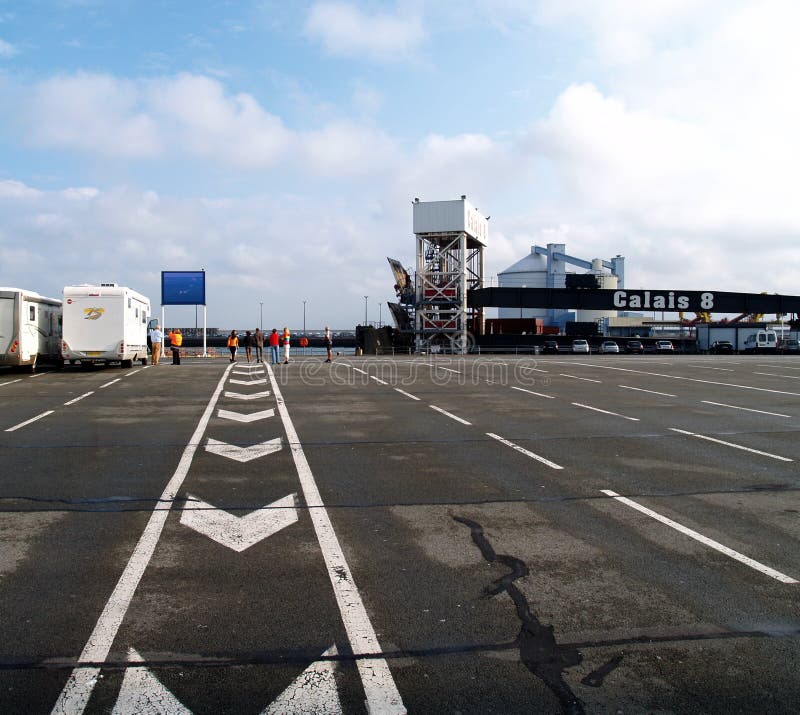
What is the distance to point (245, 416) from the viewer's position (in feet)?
48.5

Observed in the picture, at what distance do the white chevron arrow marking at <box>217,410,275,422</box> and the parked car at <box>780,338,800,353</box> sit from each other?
56.8 m

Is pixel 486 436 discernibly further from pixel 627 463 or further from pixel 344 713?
pixel 344 713

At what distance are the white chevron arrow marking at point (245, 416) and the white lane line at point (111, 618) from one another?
5982 millimetres

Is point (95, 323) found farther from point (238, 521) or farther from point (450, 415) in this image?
point (238, 521)

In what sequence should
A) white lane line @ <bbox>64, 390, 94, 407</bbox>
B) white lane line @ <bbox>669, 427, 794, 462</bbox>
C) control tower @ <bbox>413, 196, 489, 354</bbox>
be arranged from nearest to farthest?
white lane line @ <bbox>669, 427, 794, 462</bbox>
white lane line @ <bbox>64, 390, 94, 407</bbox>
control tower @ <bbox>413, 196, 489, 354</bbox>

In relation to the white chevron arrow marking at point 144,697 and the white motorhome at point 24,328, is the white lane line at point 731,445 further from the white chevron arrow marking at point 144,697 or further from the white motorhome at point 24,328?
the white motorhome at point 24,328

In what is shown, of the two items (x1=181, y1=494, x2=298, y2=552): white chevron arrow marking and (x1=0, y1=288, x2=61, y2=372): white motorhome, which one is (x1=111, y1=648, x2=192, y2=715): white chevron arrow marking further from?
(x1=0, y1=288, x2=61, y2=372): white motorhome

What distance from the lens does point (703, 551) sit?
6.09 meters

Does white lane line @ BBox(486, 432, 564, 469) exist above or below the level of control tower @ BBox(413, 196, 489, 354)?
below

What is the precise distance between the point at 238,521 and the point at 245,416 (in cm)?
807

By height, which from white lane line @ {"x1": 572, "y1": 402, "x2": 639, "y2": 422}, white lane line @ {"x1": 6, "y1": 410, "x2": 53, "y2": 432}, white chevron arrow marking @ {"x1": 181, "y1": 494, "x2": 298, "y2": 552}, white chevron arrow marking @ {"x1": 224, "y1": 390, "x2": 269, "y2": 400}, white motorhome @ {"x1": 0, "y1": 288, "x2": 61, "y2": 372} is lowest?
white chevron arrow marking @ {"x1": 181, "y1": 494, "x2": 298, "y2": 552}

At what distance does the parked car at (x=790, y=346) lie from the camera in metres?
58.8

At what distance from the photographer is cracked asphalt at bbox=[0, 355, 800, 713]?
382 cm

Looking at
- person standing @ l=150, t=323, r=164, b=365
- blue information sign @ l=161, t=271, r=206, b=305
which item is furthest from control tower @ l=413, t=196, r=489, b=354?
person standing @ l=150, t=323, r=164, b=365
